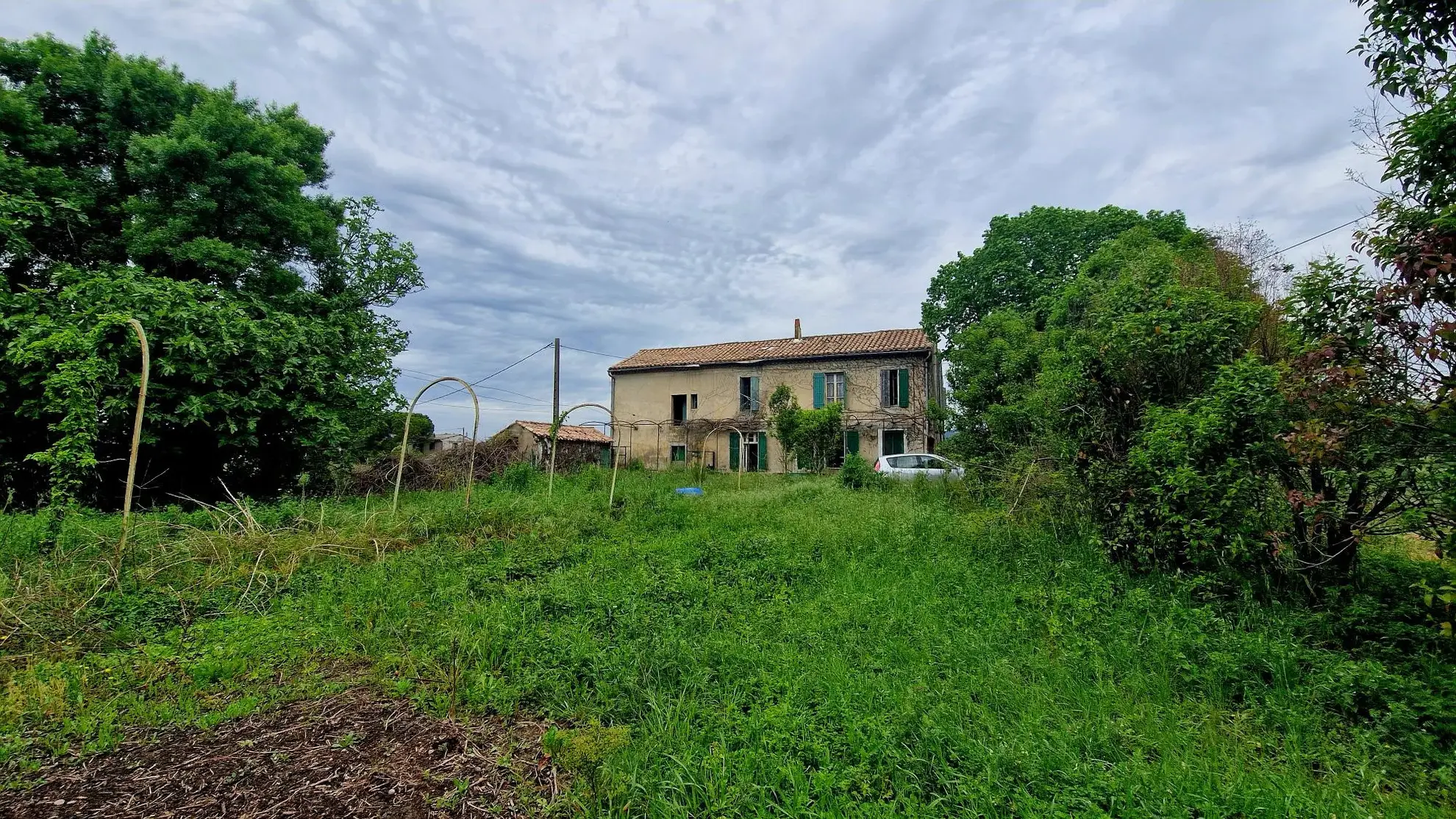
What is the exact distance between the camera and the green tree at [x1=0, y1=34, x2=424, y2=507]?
6.98 metres

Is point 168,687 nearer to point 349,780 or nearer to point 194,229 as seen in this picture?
point 349,780

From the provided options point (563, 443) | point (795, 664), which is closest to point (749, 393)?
point (563, 443)

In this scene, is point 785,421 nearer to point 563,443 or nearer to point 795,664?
point 563,443

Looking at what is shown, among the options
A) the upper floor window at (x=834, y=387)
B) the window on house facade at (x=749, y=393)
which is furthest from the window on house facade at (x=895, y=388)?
the window on house facade at (x=749, y=393)

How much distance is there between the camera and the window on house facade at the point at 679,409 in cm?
2103

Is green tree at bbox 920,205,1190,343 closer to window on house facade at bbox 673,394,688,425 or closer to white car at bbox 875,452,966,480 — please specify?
white car at bbox 875,452,966,480

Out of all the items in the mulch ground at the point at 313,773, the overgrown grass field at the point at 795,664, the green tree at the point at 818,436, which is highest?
the green tree at the point at 818,436

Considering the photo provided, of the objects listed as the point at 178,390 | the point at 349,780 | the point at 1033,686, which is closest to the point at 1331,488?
the point at 1033,686

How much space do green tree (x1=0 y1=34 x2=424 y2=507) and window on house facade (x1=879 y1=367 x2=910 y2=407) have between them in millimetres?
14449

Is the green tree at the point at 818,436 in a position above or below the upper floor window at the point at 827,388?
below

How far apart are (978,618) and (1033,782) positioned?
1908 millimetres

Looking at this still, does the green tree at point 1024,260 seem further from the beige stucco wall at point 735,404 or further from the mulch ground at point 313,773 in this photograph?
the mulch ground at point 313,773

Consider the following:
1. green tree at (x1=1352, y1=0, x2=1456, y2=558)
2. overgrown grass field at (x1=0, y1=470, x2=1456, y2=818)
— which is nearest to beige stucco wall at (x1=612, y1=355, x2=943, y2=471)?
overgrown grass field at (x1=0, y1=470, x2=1456, y2=818)

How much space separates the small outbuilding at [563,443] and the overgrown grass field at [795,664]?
10845mm
